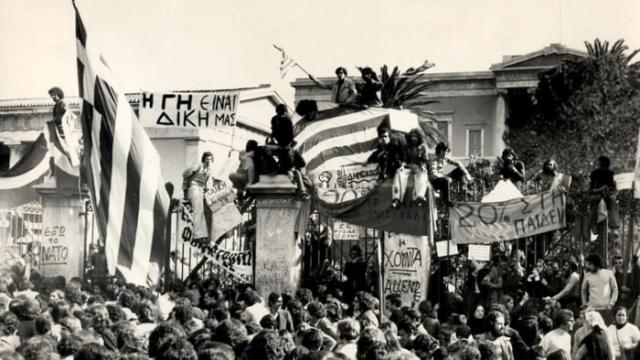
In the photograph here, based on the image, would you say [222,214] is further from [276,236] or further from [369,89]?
[369,89]

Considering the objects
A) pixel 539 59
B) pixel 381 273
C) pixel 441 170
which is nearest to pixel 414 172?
pixel 441 170

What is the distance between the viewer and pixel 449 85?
182ft

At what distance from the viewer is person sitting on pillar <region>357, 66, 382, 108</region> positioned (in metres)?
16.8

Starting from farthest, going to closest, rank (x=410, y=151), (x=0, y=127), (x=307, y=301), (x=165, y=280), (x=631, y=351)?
(x=0, y=127)
(x=165, y=280)
(x=410, y=151)
(x=307, y=301)
(x=631, y=351)

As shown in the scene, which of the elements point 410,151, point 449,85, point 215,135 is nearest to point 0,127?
point 215,135

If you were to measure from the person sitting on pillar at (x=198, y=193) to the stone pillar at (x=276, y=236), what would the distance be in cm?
140

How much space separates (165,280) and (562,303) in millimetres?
6273

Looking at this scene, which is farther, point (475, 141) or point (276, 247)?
point (475, 141)

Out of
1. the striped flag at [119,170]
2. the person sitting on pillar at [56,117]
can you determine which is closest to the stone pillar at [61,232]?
the person sitting on pillar at [56,117]

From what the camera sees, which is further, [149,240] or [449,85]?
[449,85]

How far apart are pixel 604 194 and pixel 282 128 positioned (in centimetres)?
490

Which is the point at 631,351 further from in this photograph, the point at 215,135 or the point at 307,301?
the point at 215,135

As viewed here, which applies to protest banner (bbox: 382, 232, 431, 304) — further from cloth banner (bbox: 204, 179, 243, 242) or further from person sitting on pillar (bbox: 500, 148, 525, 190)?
Answer: cloth banner (bbox: 204, 179, 243, 242)

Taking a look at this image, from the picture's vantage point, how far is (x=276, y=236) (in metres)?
15.0
